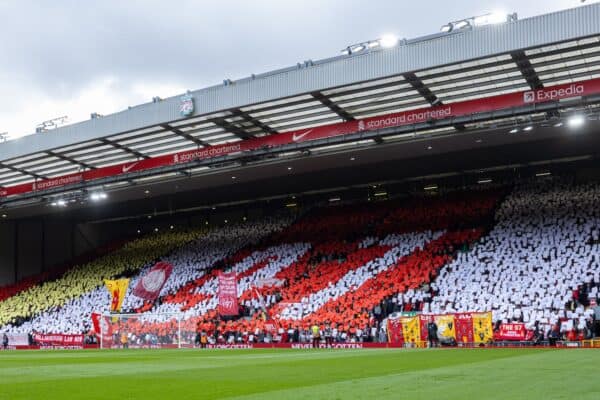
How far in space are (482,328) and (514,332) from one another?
117 centimetres

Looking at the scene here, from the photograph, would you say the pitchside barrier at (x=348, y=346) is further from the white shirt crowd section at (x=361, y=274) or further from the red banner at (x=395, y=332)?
the white shirt crowd section at (x=361, y=274)

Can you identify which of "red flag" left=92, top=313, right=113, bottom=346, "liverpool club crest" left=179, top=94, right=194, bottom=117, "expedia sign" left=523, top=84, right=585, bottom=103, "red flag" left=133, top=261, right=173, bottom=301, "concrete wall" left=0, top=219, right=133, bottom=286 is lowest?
"red flag" left=92, top=313, right=113, bottom=346

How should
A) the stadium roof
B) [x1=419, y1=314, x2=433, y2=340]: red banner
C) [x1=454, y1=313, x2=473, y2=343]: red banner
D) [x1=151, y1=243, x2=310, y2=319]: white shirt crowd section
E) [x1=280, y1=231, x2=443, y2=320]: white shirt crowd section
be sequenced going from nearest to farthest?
1. the stadium roof
2. [x1=454, y1=313, x2=473, y2=343]: red banner
3. [x1=419, y1=314, x2=433, y2=340]: red banner
4. [x1=280, y1=231, x2=443, y2=320]: white shirt crowd section
5. [x1=151, y1=243, x2=310, y2=319]: white shirt crowd section

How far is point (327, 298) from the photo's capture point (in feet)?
122

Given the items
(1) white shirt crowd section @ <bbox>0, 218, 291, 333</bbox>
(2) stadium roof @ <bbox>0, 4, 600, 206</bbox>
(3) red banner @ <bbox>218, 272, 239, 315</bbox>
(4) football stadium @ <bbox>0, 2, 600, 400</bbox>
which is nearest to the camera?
(4) football stadium @ <bbox>0, 2, 600, 400</bbox>

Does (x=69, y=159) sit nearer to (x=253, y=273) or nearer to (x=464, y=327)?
(x=253, y=273)

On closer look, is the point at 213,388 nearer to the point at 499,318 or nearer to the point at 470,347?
the point at 470,347

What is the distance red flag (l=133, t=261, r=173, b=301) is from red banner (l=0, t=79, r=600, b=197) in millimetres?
8141

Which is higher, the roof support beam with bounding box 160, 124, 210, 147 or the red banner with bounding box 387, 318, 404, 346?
the roof support beam with bounding box 160, 124, 210, 147

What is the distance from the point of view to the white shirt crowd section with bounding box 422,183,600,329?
101ft

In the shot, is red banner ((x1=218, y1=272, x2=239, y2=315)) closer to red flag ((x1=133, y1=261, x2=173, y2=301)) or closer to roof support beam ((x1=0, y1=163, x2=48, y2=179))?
red flag ((x1=133, y1=261, x2=173, y2=301))

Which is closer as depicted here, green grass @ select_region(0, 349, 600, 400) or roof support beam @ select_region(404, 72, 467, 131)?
green grass @ select_region(0, 349, 600, 400)

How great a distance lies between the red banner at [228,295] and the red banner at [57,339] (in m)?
8.18

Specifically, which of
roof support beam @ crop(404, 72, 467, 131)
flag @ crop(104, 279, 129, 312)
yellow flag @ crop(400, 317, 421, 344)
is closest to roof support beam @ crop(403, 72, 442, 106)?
roof support beam @ crop(404, 72, 467, 131)
